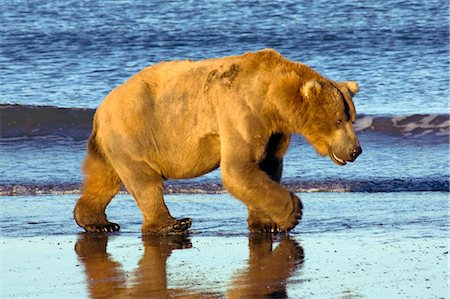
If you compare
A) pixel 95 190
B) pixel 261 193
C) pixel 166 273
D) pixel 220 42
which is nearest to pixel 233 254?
pixel 261 193

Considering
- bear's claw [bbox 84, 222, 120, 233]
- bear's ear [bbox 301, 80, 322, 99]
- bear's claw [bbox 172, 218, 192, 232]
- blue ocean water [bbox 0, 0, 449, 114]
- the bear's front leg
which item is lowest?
blue ocean water [bbox 0, 0, 449, 114]

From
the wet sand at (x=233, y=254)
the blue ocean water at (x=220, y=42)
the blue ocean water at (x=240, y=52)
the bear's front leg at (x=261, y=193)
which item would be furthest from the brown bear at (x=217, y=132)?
the blue ocean water at (x=220, y=42)

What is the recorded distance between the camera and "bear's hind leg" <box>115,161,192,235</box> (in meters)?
8.68

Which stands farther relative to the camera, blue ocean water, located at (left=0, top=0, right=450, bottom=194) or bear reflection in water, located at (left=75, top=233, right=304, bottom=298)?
blue ocean water, located at (left=0, top=0, right=450, bottom=194)

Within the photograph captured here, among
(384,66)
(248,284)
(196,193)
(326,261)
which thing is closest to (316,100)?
(326,261)

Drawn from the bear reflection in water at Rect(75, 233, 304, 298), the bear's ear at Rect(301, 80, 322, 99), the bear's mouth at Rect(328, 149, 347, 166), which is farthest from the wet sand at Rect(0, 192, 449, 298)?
the bear's ear at Rect(301, 80, 322, 99)

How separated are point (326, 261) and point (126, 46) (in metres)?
13.3

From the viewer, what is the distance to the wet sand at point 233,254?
21.9ft

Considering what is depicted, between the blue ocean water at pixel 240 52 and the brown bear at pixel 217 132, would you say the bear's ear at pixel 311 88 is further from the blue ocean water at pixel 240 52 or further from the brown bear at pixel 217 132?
the blue ocean water at pixel 240 52

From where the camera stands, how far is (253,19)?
22.9 m

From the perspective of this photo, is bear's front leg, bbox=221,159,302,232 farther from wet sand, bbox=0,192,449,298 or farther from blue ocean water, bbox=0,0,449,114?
blue ocean water, bbox=0,0,449,114

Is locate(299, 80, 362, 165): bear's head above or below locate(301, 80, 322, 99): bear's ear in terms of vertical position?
below

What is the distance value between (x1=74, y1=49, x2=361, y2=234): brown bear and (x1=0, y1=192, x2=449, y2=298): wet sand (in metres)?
0.26

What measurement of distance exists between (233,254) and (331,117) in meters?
1.18
